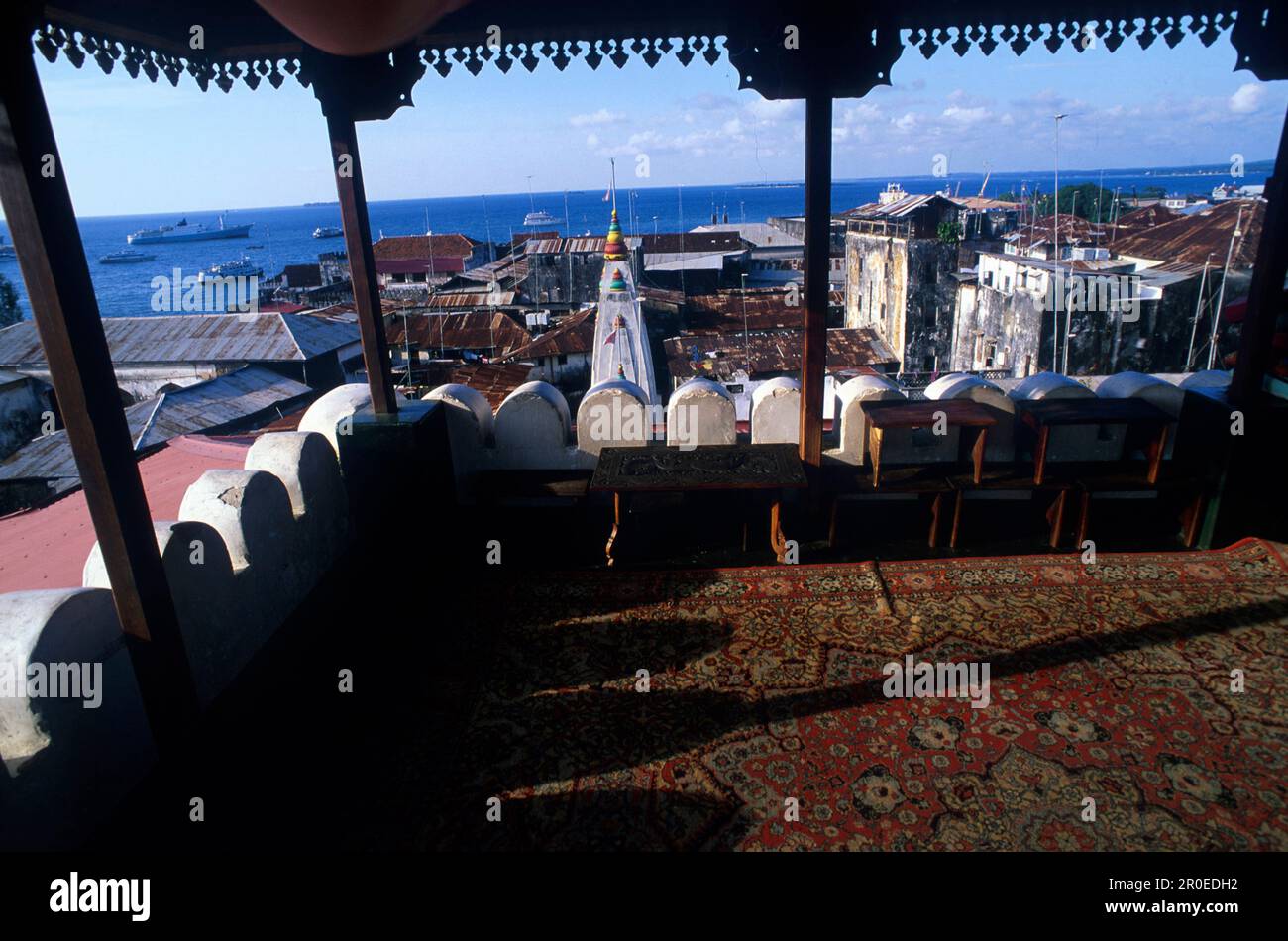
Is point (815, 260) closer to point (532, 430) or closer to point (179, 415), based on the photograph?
point (532, 430)

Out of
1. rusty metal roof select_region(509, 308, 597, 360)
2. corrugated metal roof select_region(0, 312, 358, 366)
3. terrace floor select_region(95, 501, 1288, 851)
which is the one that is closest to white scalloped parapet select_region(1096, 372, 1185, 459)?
terrace floor select_region(95, 501, 1288, 851)

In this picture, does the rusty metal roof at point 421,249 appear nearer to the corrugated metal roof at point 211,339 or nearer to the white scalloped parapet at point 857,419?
the corrugated metal roof at point 211,339

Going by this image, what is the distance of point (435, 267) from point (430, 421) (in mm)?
58800

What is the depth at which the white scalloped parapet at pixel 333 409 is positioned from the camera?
580 cm

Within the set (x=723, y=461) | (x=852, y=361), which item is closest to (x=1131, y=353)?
(x=852, y=361)

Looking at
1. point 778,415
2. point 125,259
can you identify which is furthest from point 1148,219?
point 125,259

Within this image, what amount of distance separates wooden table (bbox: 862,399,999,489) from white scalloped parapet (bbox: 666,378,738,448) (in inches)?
42.5

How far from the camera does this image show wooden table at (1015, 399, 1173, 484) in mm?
5383

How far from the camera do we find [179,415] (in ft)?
60.0

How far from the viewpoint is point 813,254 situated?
5297 mm

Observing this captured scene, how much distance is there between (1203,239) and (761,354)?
53.8ft

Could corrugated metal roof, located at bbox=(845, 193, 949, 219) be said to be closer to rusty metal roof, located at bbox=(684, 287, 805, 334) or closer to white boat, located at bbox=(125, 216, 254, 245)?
rusty metal roof, located at bbox=(684, 287, 805, 334)

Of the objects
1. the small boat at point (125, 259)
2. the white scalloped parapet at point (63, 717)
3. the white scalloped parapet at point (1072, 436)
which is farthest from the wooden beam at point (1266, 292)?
the small boat at point (125, 259)

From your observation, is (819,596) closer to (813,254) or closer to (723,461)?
(723,461)
